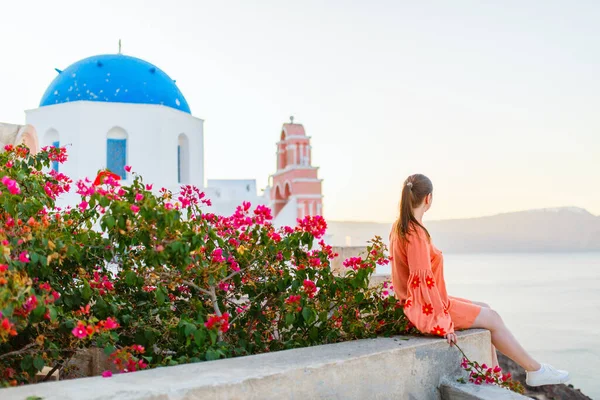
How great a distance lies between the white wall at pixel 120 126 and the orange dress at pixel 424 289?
13226 mm

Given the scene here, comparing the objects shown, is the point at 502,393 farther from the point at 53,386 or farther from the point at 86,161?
the point at 86,161

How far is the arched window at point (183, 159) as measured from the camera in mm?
17188

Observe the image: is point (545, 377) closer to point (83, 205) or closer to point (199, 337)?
point (199, 337)

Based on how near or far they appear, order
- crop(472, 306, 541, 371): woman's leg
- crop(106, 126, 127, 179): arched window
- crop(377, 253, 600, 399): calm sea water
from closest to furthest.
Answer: crop(472, 306, 541, 371): woman's leg < crop(377, 253, 600, 399): calm sea water < crop(106, 126, 127, 179): arched window

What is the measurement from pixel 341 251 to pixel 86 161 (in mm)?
11135

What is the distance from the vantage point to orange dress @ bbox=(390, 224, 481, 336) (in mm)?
3035

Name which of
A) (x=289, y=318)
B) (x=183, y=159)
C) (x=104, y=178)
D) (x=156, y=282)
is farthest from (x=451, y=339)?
(x=183, y=159)

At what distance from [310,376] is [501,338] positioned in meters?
1.37

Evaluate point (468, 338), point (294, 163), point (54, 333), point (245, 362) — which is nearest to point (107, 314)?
point (54, 333)

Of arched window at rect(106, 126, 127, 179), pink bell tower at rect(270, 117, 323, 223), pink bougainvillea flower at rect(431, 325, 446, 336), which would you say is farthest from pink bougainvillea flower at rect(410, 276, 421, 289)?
pink bell tower at rect(270, 117, 323, 223)

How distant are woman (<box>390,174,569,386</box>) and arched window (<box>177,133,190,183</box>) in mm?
14357

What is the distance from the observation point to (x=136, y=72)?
16625 mm

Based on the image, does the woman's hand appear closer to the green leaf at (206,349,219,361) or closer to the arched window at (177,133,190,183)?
the green leaf at (206,349,219,361)

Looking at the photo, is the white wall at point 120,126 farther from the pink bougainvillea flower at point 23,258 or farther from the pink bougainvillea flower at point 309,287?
the pink bougainvillea flower at point 23,258
